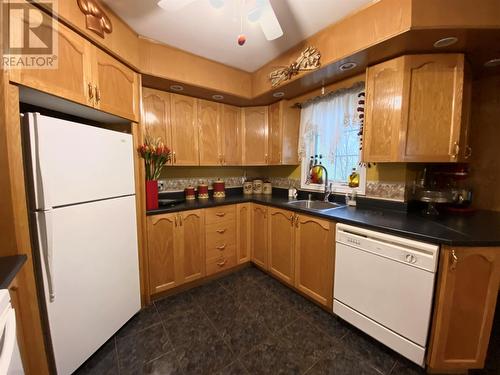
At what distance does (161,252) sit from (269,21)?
200cm

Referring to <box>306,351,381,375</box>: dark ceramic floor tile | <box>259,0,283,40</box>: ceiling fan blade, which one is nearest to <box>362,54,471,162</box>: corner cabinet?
<box>259,0,283,40</box>: ceiling fan blade

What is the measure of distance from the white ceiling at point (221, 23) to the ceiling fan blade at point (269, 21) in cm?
19

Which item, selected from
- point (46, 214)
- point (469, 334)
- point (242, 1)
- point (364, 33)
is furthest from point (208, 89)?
point (469, 334)

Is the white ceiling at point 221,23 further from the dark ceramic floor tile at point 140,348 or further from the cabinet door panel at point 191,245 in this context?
the dark ceramic floor tile at point 140,348

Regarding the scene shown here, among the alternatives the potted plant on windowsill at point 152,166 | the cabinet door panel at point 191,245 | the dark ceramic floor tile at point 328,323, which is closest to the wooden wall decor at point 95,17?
the potted plant on windowsill at point 152,166

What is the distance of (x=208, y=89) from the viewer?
2.07 m

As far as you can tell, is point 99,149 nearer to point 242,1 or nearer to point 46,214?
point 46,214

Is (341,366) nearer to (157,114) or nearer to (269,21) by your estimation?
(269,21)

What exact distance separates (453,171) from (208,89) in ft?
7.77

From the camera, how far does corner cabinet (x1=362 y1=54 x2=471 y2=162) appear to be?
1.37m

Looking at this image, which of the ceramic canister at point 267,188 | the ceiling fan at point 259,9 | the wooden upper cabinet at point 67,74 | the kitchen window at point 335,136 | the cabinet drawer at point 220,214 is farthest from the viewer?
the ceramic canister at point 267,188

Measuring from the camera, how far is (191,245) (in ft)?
6.68

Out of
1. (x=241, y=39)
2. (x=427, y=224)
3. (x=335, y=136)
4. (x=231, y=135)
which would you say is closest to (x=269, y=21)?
(x=241, y=39)

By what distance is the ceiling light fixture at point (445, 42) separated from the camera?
1.24 metres
